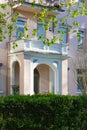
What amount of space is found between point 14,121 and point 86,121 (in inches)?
87.8

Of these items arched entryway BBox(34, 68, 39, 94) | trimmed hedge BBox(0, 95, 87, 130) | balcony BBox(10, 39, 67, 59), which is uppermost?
balcony BBox(10, 39, 67, 59)

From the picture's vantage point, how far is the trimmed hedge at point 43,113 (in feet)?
29.2

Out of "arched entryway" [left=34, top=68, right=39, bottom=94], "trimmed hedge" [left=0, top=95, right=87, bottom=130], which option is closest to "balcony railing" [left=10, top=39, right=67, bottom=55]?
"arched entryway" [left=34, top=68, right=39, bottom=94]

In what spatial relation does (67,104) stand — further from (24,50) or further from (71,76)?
(71,76)

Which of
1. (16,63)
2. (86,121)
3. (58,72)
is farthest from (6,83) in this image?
(86,121)

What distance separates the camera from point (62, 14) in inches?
1202

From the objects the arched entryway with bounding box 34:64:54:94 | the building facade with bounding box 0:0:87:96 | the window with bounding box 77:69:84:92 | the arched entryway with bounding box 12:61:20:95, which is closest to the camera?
the building facade with bounding box 0:0:87:96

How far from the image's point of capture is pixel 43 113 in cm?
928

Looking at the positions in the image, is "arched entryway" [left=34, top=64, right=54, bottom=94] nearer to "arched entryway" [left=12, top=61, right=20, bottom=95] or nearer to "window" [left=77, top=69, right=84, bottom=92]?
"arched entryway" [left=12, top=61, right=20, bottom=95]

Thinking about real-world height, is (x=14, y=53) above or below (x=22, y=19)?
below

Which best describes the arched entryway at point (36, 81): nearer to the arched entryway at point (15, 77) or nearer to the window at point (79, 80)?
the arched entryway at point (15, 77)

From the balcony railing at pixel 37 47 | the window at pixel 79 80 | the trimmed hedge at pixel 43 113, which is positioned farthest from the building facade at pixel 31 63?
the trimmed hedge at pixel 43 113

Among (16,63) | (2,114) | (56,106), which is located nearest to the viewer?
(2,114)

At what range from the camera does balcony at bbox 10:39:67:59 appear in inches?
1014
